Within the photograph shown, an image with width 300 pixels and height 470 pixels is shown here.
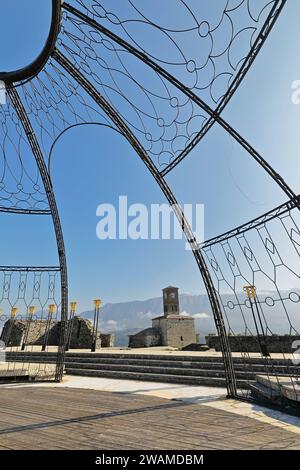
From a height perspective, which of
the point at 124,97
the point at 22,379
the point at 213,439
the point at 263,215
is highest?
the point at 124,97

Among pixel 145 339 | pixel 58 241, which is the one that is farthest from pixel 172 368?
pixel 145 339

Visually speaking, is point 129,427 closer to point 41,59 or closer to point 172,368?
point 172,368

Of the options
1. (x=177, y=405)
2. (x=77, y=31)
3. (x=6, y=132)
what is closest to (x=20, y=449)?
(x=177, y=405)

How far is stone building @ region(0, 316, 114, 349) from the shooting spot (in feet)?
73.1

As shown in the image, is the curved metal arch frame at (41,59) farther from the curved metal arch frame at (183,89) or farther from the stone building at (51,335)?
the stone building at (51,335)

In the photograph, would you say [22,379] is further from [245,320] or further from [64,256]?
[245,320]

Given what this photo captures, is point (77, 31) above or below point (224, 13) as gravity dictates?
above

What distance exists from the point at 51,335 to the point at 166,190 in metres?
23.1

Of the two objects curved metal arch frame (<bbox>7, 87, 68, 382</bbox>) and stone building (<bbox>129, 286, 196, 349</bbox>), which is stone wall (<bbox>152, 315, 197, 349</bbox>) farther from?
curved metal arch frame (<bbox>7, 87, 68, 382</bbox>)

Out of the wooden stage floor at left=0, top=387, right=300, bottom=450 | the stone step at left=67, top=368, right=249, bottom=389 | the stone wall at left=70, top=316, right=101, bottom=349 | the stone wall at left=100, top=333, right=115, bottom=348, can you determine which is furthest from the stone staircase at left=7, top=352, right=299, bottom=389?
the stone wall at left=100, top=333, right=115, bottom=348

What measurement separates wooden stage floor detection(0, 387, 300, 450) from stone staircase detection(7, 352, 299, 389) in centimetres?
269

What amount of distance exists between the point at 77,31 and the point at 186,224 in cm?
472

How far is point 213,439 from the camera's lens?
3354 mm

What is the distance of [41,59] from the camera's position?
6.04 meters
